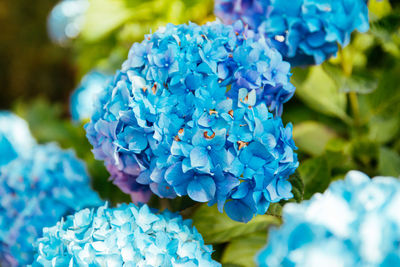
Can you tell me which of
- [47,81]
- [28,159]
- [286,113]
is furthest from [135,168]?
[47,81]

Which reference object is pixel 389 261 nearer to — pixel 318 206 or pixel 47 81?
pixel 318 206

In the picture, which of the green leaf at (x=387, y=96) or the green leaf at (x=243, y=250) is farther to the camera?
the green leaf at (x=387, y=96)

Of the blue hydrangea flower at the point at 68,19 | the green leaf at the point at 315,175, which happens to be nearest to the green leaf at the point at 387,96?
the green leaf at the point at 315,175

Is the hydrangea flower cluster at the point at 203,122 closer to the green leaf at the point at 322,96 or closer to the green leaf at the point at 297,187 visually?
the green leaf at the point at 297,187

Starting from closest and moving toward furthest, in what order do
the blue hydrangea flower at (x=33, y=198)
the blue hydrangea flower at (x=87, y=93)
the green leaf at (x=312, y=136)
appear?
the blue hydrangea flower at (x=33, y=198) < the green leaf at (x=312, y=136) < the blue hydrangea flower at (x=87, y=93)

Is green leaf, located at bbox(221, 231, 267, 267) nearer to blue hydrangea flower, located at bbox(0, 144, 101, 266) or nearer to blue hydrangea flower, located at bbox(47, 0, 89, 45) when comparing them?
blue hydrangea flower, located at bbox(0, 144, 101, 266)

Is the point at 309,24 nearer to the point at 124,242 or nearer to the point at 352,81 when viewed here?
the point at 352,81
